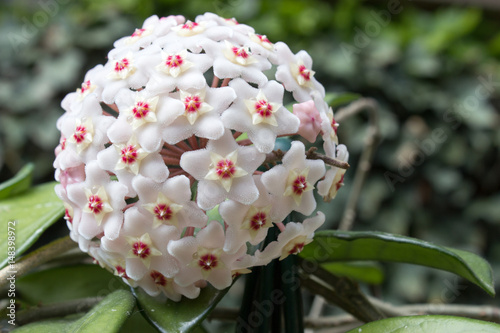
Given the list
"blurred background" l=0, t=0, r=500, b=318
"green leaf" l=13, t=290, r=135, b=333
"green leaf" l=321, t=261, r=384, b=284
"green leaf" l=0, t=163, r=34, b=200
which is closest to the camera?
"green leaf" l=13, t=290, r=135, b=333

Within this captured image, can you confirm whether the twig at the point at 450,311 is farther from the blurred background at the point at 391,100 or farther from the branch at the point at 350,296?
the blurred background at the point at 391,100

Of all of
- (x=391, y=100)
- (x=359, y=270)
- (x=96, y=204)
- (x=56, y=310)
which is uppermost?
(x=96, y=204)

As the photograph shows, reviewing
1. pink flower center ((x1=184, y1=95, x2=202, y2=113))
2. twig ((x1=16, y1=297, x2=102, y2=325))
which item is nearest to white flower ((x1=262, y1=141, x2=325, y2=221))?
pink flower center ((x1=184, y1=95, x2=202, y2=113))

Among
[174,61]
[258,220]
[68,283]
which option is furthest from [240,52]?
[68,283]

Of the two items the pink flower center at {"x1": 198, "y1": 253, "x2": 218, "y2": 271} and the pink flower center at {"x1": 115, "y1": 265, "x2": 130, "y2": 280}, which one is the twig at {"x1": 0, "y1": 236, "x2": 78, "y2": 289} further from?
the pink flower center at {"x1": 198, "y1": 253, "x2": 218, "y2": 271}

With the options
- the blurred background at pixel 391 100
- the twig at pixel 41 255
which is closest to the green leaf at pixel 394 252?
the twig at pixel 41 255

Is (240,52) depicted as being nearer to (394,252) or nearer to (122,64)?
(122,64)
